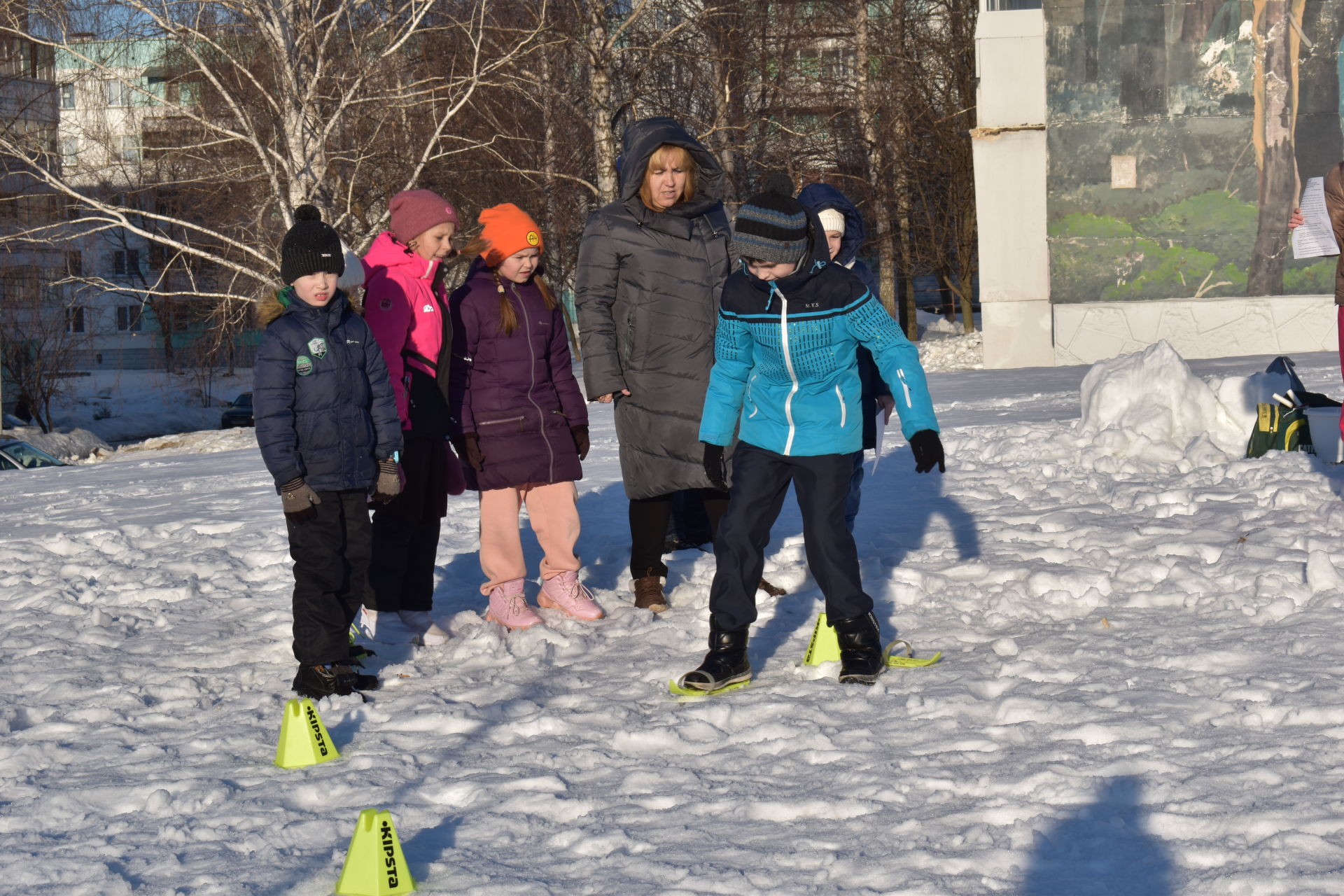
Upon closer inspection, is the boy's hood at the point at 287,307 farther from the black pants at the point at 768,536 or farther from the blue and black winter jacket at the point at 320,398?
the black pants at the point at 768,536

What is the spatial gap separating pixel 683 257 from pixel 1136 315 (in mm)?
14523

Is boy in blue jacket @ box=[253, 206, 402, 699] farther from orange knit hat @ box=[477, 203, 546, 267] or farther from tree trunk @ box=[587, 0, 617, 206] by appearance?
tree trunk @ box=[587, 0, 617, 206]

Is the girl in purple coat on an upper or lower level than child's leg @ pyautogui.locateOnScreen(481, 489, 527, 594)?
upper

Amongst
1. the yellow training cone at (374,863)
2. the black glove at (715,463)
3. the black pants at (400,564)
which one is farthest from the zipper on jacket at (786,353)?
the yellow training cone at (374,863)

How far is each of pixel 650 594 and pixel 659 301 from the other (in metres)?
1.27

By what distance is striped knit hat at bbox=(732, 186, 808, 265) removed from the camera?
4523mm

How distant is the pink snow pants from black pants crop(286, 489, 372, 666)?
0.84 meters

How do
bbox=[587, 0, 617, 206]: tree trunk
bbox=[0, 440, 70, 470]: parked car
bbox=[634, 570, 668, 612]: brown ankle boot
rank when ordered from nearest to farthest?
1. bbox=[634, 570, 668, 612]: brown ankle boot
2. bbox=[0, 440, 70, 470]: parked car
3. bbox=[587, 0, 617, 206]: tree trunk

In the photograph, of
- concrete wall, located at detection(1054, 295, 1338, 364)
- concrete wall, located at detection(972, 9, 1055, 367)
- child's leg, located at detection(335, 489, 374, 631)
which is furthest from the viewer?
concrete wall, located at detection(972, 9, 1055, 367)

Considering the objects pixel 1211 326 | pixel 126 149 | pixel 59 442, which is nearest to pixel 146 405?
pixel 59 442

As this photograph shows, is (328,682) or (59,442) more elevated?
(328,682)

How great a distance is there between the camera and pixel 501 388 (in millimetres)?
5625

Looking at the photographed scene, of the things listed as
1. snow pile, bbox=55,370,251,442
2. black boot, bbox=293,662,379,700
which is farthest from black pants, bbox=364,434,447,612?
snow pile, bbox=55,370,251,442

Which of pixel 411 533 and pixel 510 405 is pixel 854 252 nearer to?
pixel 510 405
